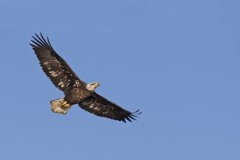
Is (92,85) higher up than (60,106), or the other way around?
(92,85)

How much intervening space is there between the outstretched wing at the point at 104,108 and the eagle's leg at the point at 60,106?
1475 millimetres

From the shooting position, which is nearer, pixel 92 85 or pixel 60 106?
pixel 60 106

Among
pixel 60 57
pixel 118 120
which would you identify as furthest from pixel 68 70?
pixel 118 120

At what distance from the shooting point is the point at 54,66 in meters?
33.8

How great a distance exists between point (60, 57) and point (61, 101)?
1.52 metres

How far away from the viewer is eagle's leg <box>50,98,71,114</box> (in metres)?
33.2

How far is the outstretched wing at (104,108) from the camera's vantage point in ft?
114

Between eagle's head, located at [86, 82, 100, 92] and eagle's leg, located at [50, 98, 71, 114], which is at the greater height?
eagle's head, located at [86, 82, 100, 92]

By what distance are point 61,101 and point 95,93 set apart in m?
1.57

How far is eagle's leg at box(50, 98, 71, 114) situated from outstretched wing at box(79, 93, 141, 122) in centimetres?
147

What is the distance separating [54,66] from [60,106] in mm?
1472

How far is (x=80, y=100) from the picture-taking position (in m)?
33.6

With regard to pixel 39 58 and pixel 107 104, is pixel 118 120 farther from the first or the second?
pixel 39 58

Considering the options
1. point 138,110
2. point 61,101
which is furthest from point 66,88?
point 138,110
